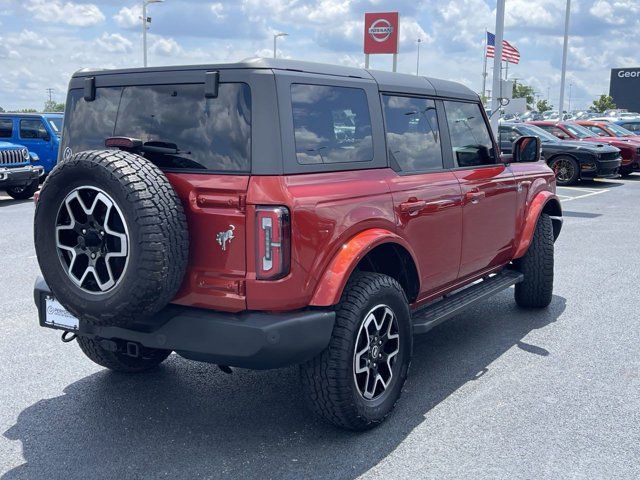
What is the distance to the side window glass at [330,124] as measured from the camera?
11.6 feet

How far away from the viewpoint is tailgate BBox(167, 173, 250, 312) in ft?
10.9

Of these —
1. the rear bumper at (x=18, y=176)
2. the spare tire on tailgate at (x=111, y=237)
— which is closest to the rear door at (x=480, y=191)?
the spare tire on tailgate at (x=111, y=237)

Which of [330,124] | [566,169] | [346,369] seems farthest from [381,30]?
[346,369]

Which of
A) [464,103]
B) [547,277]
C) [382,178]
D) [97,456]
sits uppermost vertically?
[464,103]

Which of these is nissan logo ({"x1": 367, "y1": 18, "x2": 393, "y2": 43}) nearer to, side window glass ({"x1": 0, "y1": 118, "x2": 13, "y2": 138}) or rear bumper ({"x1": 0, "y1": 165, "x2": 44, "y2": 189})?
side window glass ({"x1": 0, "y1": 118, "x2": 13, "y2": 138})

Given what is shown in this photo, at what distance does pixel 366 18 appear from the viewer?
3422cm

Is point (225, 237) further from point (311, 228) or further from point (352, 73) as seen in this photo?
point (352, 73)

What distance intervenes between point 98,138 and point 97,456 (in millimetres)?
1708

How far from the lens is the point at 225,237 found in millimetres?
3324

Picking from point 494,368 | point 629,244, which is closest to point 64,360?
point 494,368

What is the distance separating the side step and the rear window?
161 cm

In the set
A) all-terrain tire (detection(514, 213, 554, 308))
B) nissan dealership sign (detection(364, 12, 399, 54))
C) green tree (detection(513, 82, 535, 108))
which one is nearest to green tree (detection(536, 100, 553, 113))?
green tree (detection(513, 82, 535, 108))

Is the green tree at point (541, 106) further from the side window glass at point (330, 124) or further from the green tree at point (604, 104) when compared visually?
the side window glass at point (330, 124)

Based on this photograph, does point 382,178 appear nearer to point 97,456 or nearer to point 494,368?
point 494,368
